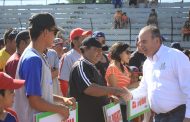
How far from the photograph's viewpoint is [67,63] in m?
6.52

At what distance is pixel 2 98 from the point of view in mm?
3338

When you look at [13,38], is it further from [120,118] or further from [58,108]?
[58,108]

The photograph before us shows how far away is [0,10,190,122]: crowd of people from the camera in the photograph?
3.57m

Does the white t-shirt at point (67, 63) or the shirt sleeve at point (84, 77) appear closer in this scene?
the shirt sleeve at point (84, 77)

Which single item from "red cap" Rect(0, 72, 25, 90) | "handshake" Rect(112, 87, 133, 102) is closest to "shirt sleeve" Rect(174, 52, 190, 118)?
"handshake" Rect(112, 87, 133, 102)

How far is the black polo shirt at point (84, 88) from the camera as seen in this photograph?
15.2ft

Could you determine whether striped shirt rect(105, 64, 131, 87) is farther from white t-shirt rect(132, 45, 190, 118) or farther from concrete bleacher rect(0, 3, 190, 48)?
concrete bleacher rect(0, 3, 190, 48)

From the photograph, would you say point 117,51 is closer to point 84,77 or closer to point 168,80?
point 84,77

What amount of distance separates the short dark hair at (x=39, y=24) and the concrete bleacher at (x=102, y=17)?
15619 millimetres

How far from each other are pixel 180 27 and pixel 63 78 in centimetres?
1509

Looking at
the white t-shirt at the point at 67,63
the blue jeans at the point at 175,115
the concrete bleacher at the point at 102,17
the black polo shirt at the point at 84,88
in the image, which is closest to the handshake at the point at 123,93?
the black polo shirt at the point at 84,88

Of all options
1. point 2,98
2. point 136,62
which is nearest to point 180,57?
point 2,98

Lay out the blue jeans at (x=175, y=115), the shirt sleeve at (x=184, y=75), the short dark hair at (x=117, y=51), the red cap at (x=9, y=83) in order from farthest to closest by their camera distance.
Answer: the short dark hair at (x=117, y=51), the blue jeans at (x=175, y=115), the shirt sleeve at (x=184, y=75), the red cap at (x=9, y=83)

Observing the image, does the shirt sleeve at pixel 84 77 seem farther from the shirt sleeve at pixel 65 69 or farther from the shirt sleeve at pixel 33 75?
the shirt sleeve at pixel 65 69
